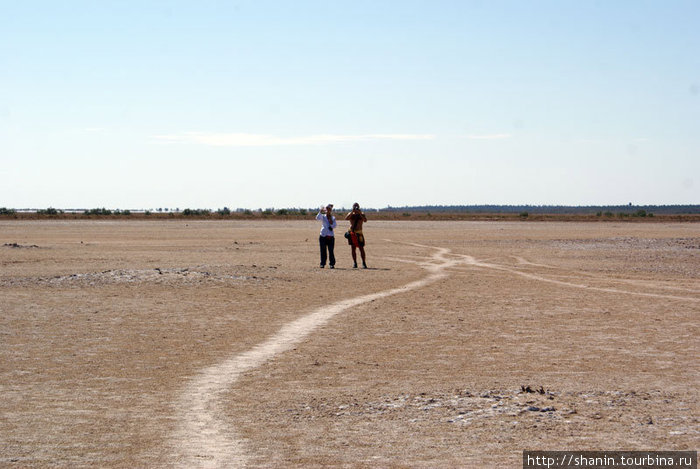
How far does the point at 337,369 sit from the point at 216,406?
8.02 ft

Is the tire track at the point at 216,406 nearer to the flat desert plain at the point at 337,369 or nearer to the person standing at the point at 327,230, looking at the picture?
the flat desert plain at the point at 337,369

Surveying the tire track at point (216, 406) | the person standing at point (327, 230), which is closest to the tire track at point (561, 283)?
the person standing at point (327, 230)

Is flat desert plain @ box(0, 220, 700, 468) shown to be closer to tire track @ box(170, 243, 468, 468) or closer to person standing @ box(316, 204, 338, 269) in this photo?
tire track @ box(170, 243, 468, 468)

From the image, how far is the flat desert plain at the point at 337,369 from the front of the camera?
7.41m

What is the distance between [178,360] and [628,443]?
6365 mm

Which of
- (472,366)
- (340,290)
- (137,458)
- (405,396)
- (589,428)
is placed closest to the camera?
(137,458)

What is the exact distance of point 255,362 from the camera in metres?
11.4

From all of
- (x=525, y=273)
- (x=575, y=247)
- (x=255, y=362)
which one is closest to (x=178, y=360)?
(x=255, y=362)

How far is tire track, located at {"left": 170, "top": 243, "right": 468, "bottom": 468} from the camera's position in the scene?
7057 mm

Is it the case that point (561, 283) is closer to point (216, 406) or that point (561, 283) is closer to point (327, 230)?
point (327, 230)

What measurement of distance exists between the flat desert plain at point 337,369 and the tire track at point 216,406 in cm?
3

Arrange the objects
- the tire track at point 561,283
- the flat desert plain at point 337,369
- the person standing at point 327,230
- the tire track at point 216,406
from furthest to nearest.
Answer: the person standing at point 327,230 < the tire track at point 561,283 < the flat desert plain at point 337,369 < the tire track at point 216,406

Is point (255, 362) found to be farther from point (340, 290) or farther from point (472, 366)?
point (340, 290)

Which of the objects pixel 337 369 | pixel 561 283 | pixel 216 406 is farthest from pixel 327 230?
pixel 216 406
